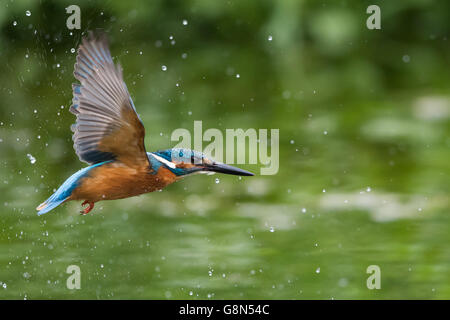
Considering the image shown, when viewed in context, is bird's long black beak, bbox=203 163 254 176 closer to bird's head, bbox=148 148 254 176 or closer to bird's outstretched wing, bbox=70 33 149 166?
bird's head, bbox=148 148 254 176

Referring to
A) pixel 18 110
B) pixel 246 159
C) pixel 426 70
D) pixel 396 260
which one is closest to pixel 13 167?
pixel 18 110

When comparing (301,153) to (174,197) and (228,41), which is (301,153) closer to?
(174,197)

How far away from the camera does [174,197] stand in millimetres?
2865

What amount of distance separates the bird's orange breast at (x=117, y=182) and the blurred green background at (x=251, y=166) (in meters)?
0.23

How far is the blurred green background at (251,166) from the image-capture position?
7.36 ft

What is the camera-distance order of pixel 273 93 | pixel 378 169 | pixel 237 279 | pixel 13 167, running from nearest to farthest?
pixel 237 279 → pixel 13 167 → pixel 378 169 → pixel 273 93

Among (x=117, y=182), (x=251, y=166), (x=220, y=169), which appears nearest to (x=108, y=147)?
(x=117, y=182)

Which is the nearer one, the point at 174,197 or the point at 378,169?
the point at 174,197

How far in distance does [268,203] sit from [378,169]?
20.5 inches

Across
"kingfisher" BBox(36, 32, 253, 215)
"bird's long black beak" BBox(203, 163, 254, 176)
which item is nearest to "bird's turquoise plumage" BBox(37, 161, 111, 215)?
"kingfisher" BBox(36, 32, 253, 215)

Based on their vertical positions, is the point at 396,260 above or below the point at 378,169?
below

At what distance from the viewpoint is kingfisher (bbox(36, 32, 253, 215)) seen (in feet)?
3.44

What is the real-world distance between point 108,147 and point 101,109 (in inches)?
2.5

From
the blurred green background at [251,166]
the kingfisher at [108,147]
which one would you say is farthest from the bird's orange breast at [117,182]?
the blurred green background at [251,166]
